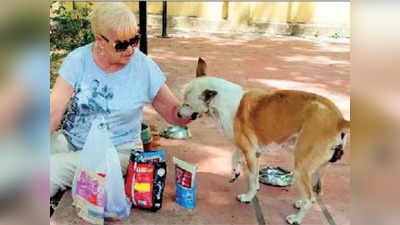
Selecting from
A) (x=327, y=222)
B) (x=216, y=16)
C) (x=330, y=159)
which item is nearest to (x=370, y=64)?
(x=330, y=159)

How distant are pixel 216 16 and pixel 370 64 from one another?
951cm

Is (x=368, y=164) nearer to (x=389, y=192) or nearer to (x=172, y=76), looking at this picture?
(x=389, y=192)

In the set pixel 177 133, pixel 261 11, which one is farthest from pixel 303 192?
pixel 261 11

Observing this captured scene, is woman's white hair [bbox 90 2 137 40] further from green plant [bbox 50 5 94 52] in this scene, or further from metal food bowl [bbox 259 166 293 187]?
green plant [bbox 50 5 94 52]

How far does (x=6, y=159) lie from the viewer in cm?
83

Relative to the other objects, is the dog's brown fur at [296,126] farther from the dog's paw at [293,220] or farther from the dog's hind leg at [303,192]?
the dog's paw at [293,220]

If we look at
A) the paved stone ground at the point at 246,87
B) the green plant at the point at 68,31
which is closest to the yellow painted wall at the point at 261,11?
the paved stone ground at the point at 246,87

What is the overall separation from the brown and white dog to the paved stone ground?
136mm

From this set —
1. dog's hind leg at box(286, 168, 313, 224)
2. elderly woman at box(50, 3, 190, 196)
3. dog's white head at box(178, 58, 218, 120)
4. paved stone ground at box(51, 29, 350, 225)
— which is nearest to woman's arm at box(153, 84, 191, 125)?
elderly woman at box(50, 3, 190, 196)

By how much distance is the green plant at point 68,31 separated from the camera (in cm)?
566

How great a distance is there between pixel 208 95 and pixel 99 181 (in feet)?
2.42

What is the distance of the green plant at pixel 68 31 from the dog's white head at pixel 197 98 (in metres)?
2.83

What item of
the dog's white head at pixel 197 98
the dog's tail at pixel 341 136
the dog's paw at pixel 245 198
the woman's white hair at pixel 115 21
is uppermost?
the woman's white hair at pixel 115 21

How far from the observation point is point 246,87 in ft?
18.1
